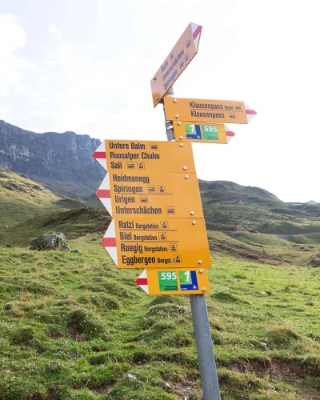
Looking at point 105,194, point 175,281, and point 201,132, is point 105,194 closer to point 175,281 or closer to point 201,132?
point 175,281

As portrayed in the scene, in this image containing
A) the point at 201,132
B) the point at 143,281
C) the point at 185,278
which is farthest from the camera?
the point at 201,132

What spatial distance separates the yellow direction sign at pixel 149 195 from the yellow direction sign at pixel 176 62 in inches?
64.0

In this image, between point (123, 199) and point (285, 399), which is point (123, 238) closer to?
point (123, 199)

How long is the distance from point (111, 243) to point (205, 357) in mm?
2103

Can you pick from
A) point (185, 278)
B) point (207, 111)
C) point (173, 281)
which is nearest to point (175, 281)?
point (173, 281)

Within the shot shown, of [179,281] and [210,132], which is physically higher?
[210,132]

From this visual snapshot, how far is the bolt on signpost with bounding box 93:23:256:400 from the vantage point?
5289mm

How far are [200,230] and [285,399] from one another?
7.71 metres

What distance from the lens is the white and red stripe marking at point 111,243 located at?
5285mm

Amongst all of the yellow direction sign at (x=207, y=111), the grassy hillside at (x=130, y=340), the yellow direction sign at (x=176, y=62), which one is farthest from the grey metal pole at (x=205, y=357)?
the grassy hillside at (x=130, y=340)

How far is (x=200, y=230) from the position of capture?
5.63m

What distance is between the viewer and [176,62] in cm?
619

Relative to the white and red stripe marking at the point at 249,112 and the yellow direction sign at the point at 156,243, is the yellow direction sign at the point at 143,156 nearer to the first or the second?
the yellow direction sign at the point at 156,243

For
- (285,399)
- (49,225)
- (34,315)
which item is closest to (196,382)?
(285,399)
